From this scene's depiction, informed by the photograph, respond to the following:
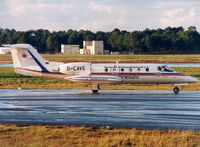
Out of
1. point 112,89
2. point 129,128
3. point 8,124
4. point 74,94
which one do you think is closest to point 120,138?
point 129,128

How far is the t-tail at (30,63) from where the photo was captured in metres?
39.2

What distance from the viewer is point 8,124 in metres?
22.2

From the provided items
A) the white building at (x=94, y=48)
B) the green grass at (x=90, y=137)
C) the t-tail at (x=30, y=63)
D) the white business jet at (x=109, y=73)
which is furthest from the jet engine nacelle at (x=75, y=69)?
the white building at (x=94, y=48)

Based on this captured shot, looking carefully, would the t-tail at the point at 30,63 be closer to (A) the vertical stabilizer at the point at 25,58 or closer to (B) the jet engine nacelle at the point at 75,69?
(A) the vertical stabilizer at the point at 25,58

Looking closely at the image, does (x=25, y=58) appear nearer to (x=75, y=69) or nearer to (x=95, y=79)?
(x=75, y=69)

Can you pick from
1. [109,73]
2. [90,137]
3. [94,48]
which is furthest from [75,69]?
[94,48]

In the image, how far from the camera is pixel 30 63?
39781 millimetres

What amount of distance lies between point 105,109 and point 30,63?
13.9 metres

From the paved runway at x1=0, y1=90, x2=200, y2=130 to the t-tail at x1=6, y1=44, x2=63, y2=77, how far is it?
2341 mm

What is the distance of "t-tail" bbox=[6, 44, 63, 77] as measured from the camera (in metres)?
39.2

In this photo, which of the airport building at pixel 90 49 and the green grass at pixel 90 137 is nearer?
the green grass at pixel 90 137

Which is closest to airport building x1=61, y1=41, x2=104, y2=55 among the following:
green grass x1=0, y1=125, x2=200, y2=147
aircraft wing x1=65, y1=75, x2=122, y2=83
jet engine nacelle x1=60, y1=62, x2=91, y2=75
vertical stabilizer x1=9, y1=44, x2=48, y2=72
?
vertical stabilizer x1=9, y1=44, x2=48, y2=72

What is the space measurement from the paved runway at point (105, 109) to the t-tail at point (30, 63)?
2.34 meters

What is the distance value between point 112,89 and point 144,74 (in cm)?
436
